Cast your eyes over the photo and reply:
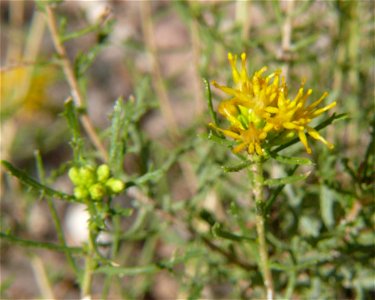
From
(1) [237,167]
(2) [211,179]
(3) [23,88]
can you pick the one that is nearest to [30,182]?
(1) [237,167]

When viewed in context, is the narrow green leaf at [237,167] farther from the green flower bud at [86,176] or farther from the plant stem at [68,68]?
the plant stem at [68,68]

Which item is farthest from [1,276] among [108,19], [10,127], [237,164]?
[237,164]

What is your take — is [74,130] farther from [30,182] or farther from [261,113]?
[261,113]

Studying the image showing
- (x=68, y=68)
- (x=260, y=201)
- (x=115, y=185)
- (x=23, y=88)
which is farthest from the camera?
(x=23, y=88)

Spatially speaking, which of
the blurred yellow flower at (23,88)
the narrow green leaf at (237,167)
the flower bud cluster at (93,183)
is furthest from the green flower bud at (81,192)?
the blurred yellow flower at (23,88)

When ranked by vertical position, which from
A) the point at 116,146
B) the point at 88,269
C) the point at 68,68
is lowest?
the point at 88,269

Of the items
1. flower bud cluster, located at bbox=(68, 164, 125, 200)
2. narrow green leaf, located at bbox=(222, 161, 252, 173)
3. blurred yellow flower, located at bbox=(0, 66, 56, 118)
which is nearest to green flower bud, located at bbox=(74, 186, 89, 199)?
flower bud cluster, located at bbox=(68, 164, 125, 200)
